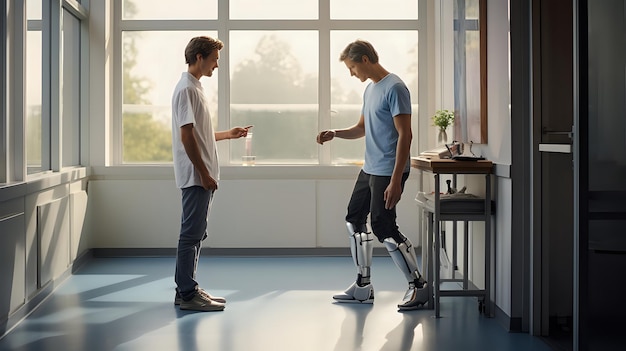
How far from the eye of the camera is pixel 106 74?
6.95 metres

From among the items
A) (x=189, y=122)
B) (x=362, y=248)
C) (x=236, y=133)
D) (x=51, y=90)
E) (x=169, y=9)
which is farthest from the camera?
(x=169, y=9)

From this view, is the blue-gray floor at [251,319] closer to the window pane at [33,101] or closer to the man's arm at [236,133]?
the window pane at [33,101]

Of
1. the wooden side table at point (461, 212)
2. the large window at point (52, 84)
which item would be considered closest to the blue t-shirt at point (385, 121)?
the wooden side table at point (461, 212)

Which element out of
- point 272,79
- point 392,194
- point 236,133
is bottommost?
point 392,194

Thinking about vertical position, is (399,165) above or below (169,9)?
below

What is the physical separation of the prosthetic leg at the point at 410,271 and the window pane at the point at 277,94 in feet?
8.08

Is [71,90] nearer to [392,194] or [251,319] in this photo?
[251,319]

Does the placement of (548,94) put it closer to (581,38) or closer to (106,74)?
(581,38)

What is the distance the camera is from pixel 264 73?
7.17m

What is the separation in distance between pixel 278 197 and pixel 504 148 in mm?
2881

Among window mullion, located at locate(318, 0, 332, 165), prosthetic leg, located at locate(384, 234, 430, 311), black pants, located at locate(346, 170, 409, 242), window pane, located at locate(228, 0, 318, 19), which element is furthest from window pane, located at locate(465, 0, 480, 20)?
window pane, located at locate(228, 0, 318, 19)

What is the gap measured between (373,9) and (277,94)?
3.65 feet

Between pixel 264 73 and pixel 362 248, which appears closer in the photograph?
pixel 362 248

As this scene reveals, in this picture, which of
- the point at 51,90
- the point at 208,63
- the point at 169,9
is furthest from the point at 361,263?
the point at 169,9
